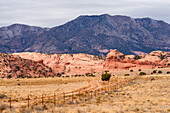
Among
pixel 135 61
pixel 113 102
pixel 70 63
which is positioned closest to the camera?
pixel 113 102

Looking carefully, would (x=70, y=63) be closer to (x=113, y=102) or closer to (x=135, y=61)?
(x=135, y=61)

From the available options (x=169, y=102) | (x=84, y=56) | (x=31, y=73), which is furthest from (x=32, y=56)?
(x=169, y=102)

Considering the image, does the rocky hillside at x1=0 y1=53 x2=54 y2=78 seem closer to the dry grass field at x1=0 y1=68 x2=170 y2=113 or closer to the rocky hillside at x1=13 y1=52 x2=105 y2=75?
the rocky hillside at x1=13 y1=52 x2=105 y2=75

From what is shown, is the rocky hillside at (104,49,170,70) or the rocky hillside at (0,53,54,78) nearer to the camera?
the rocky hillside at (0,53,54,78)

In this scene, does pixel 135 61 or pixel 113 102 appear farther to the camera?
pixel 135 61

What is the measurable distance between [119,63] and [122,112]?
12485 centimetres

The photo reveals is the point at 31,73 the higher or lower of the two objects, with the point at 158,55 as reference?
lower

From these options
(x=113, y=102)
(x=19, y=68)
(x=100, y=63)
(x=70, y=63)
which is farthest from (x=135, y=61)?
(x=113, y=102)

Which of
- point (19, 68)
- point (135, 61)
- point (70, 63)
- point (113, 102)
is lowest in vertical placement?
point (113, 102)

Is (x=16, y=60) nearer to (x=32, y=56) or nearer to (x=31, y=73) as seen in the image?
(x=31, y=73)

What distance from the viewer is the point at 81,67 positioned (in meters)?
159

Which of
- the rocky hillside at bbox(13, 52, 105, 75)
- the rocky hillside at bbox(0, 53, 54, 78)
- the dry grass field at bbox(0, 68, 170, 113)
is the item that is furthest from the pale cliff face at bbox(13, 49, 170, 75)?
the dry grass field at bbox(0, 68, 170, 113)

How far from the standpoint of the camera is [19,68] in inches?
4806

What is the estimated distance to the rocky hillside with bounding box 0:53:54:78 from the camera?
372 ft
